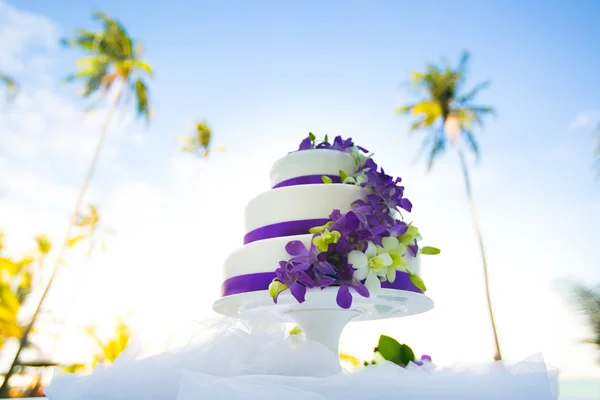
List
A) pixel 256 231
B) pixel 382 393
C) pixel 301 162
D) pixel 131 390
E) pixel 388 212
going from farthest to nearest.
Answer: pixel 301 162
pixel 256 231
pixel 388 212
pixel 131 390
pixel 382 393

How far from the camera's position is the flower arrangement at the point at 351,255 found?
1.54 meters

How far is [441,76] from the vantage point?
17422 millimetres

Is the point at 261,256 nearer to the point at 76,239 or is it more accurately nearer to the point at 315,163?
the point at 315,163

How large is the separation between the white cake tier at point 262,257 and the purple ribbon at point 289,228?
77 mm

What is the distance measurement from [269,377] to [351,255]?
600 millimetres

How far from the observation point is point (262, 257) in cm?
179

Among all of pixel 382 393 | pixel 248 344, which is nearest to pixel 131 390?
pixel 248 344

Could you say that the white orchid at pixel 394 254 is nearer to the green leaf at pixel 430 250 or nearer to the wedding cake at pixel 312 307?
the wedding cake at pixel 312 307

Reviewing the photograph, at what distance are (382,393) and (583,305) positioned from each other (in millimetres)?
6836

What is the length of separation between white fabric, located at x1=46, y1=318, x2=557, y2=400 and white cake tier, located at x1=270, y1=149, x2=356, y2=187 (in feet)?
2.70

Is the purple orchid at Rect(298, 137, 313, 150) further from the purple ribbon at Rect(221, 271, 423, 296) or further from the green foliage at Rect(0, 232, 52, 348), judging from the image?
the green foliage at Rect(0, 232, 52, 348)

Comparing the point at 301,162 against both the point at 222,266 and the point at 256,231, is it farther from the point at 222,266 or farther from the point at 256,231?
the point at 222,266

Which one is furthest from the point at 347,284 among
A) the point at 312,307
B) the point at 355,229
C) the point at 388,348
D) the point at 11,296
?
the point at 11,296

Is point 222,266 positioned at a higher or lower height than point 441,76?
lower
